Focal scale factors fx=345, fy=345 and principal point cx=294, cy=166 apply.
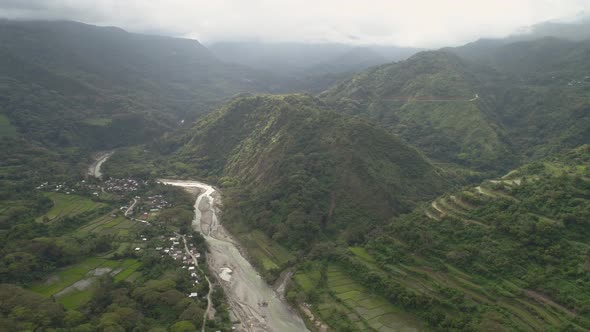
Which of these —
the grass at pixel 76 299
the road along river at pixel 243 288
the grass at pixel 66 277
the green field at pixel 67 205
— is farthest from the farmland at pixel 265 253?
the green field at pixel 67 205

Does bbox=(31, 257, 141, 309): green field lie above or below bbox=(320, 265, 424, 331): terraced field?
below

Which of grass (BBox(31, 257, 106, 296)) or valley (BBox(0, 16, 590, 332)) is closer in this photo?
valley (BBox(0, 16, 590, 332))

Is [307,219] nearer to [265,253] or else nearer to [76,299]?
[265,253]

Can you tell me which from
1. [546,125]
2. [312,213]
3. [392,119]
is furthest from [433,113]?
[312,213]


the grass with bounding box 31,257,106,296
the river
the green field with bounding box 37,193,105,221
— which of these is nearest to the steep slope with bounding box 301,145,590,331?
the grass with bounding box 31,257,106,296

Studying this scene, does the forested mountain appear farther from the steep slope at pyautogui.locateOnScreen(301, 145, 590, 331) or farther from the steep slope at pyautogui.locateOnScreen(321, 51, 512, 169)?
the steep slope at pyautogui.locateOnScreen(301, 145, 590, 331)

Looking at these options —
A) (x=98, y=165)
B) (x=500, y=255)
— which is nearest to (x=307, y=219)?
(x=500, y=255)
